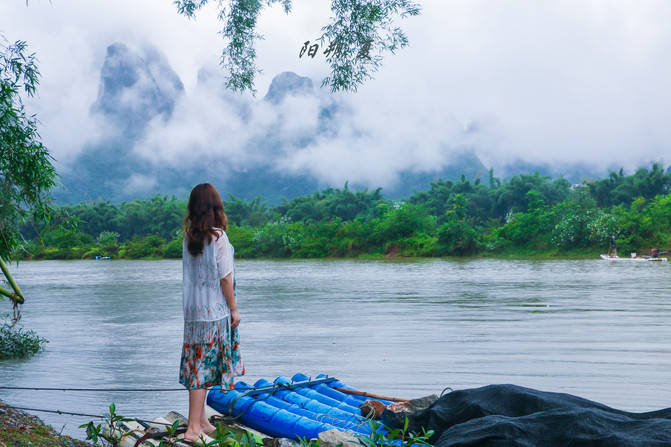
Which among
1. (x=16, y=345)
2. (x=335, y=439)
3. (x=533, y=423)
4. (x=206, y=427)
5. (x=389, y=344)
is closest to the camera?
(x=533, y=423)

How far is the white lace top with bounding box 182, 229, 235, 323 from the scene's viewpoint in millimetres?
3254

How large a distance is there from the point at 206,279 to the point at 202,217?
0.30 metres

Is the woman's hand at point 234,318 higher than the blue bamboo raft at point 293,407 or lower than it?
higher

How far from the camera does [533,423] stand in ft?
8.68

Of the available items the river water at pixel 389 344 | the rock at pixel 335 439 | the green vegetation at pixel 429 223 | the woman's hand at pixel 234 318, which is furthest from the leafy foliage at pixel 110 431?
the green vegetation at pixel 429 223

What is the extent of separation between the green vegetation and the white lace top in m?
28.8

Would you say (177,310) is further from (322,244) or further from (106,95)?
(106,95)

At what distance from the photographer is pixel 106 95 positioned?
98875 millimetres

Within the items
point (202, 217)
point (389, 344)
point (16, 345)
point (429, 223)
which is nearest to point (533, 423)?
point (202, 217)

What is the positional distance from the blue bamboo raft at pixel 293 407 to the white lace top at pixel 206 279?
529 millimetres

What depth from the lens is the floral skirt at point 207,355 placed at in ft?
10.7

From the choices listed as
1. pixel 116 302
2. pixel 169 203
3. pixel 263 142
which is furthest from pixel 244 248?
pixel 263 142

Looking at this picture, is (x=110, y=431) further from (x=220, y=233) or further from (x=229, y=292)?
(x=220, y=233)

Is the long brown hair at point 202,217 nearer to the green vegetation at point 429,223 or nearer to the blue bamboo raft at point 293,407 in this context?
the blue bamboo raft at point 293,407
